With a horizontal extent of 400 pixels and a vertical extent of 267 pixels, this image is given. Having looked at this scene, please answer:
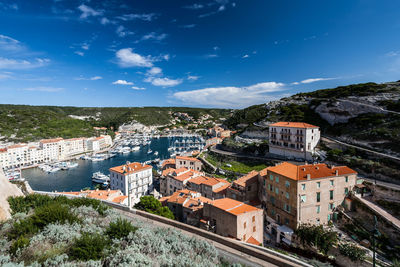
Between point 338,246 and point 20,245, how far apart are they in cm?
1913

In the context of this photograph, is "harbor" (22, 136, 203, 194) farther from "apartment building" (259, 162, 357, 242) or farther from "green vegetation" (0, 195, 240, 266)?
"green vegetation" (0, 195, 240, 266)

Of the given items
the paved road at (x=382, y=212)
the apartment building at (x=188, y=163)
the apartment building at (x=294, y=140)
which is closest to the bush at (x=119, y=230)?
the paved road at (x=382, y=212)

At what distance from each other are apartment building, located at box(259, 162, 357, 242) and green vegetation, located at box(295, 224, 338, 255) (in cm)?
117

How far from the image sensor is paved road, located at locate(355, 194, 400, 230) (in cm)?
1716

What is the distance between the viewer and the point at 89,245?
573 cm

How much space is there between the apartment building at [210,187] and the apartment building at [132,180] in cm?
1073

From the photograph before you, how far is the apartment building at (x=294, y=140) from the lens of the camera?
3594 centimetres

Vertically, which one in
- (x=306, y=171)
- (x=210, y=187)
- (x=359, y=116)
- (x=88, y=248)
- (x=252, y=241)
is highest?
(x=359, y=116)

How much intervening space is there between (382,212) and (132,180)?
31.9 meters

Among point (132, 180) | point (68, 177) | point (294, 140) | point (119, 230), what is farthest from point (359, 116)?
point (68, 177)

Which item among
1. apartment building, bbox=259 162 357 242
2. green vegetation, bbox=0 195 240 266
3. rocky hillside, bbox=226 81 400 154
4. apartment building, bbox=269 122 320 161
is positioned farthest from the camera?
apartment building, bbox=269 122 320 161

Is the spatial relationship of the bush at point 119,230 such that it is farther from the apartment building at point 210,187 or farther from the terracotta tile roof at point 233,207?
the apartment building at point 210,187

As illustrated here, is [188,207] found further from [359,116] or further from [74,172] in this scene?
[74,172]

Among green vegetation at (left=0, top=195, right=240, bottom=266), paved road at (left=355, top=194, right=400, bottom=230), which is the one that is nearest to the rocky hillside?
paved road at (left=355, top=194, right=400, bottom=230)
